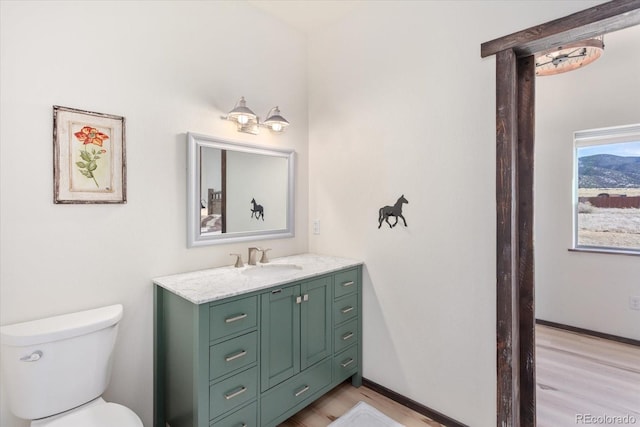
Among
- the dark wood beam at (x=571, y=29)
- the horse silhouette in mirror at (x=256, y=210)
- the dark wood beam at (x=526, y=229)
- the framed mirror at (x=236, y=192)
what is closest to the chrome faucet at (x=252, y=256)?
the framed mirror at (x=236, y=192)

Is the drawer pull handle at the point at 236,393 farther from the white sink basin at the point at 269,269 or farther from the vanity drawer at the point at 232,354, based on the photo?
the white sink basin at the point at 269,269

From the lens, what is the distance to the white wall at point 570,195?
8.43ft

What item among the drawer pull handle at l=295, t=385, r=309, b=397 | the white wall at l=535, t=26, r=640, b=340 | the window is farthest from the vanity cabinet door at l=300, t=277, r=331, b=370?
the window

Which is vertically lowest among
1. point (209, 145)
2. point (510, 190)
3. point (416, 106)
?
point (510, 190)

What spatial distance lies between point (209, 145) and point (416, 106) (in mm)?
1356

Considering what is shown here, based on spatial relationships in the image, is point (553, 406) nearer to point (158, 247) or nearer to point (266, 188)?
point (266, 188)

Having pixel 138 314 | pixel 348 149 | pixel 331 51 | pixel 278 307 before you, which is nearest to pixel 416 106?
pixel 348 149

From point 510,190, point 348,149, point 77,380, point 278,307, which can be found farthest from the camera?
point 348,149

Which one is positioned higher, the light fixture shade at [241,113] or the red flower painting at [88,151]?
the light fixture shade at [241,113]

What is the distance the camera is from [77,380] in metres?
1.35

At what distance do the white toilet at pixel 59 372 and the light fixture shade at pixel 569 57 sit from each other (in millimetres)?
2784

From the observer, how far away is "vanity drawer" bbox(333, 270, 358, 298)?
205cm

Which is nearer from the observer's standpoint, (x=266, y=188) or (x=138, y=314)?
(x=138, y=314)

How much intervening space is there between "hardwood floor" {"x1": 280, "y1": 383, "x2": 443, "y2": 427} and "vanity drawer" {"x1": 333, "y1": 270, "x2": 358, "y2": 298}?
0.71 m
